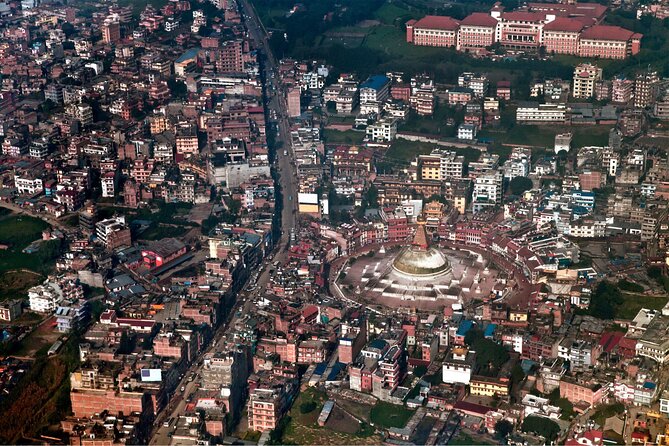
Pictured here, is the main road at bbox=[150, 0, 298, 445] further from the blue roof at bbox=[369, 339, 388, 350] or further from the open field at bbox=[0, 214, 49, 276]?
the open field at bbox=[0, 214, 49, 276]

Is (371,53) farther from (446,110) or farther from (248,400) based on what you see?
(248,400)

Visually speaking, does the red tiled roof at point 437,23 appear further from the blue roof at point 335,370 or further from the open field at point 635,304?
the blue roof at point 335,370

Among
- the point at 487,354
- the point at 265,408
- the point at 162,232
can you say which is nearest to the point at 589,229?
the point at 487,354

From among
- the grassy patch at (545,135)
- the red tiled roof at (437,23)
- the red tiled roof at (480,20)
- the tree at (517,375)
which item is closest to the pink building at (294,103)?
the grassy patch at (545,135)

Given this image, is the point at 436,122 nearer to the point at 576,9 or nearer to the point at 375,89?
the point at 375,89

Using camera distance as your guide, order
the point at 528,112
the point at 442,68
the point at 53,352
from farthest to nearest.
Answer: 1. the point at 442,68
2. the point at 528,112
3. the point at 53,352

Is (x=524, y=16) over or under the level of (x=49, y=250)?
over

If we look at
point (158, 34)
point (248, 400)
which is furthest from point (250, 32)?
point (248, 400)
